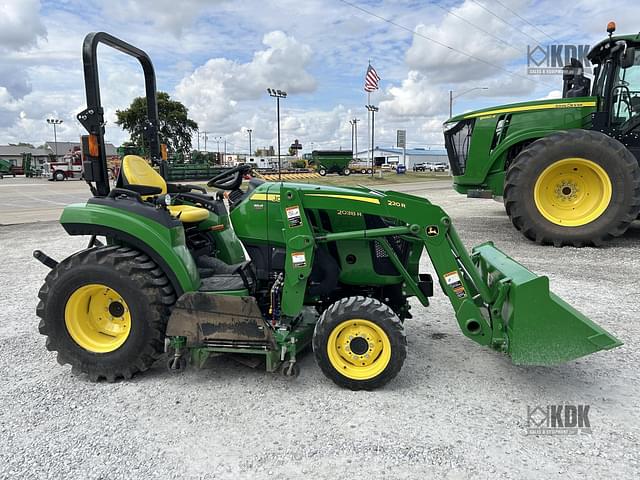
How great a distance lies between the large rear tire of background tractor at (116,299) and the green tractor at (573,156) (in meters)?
5.96

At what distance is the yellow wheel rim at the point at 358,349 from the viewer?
3.07 meters

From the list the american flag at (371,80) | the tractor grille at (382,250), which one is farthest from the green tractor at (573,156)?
the american flag at (371,80)

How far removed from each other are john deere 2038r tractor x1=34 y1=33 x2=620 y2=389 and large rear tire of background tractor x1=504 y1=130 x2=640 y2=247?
170 inches

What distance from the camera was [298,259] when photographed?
3.22 meters

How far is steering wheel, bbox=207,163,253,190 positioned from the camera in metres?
3.65

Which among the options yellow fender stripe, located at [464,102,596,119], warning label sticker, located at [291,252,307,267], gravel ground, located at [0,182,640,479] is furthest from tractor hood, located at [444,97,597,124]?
warning label sticker, located at [291,252,307,267]

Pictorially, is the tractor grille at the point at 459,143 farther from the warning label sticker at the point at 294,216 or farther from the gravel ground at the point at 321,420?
the warning label sticker at the point at 294,216

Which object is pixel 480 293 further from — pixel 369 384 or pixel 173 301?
pixel 173 301

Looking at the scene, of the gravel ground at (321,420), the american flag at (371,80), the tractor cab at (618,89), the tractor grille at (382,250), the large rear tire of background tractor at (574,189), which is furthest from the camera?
the american flag at (371,80)

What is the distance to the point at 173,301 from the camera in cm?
329

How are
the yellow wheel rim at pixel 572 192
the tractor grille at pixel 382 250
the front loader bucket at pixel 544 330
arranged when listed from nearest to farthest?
1. the front loader bucket at pixel 544 330
2. the tractor grille at pixel 382 250
3. the yellow wheel rim at pixel 572 192

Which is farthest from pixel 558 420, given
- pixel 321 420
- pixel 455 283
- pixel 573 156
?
pixel 573 156

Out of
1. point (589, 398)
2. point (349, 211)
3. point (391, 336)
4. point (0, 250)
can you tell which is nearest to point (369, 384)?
point (391, 336)

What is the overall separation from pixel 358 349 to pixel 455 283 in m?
0.77
